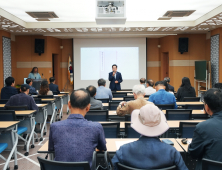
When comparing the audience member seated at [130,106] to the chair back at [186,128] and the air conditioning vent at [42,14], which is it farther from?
the air conditioning vent at [42,14]

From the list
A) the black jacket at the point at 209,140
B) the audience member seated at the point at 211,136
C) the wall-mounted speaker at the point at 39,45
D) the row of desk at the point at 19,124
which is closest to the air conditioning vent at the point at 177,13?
the row of desk at the point at 19,124

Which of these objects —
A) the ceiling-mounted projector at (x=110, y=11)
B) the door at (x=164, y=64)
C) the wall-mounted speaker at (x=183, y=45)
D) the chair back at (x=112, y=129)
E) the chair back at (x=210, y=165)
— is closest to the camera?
the chair back at (x=210, y=165)

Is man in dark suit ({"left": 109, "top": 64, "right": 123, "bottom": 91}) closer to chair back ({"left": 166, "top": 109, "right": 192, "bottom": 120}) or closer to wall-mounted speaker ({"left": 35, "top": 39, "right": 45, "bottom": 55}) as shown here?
chair back ({"left": 166, "top": 109, "right": 192, "bottom": 120})

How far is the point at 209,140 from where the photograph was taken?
1.77 meters

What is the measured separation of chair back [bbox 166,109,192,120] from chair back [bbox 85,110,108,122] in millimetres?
945

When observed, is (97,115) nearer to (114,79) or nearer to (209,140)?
(209,140)

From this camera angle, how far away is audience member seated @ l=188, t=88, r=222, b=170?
1756 millimetres

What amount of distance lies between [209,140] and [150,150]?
55 centimetres

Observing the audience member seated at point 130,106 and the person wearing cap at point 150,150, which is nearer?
the person wearing cap at point 150,150

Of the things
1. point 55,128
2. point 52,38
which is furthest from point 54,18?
point 55,128

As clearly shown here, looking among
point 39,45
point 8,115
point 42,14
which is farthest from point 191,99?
point 39,45

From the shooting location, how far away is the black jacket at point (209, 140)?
5.75 feet

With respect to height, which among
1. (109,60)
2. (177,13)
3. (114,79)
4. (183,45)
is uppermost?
(177,13)

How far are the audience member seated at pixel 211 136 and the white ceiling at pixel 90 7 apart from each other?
5525 mm
